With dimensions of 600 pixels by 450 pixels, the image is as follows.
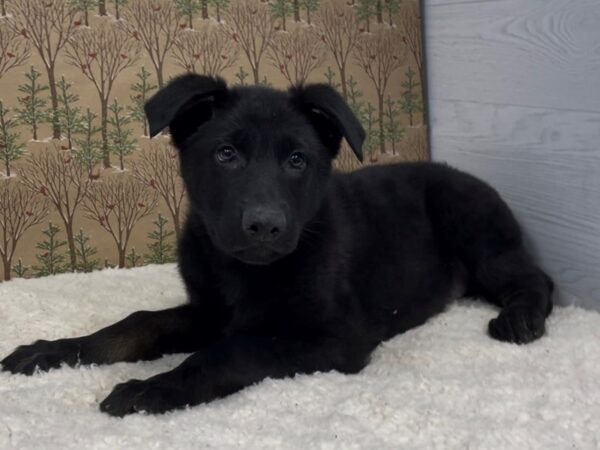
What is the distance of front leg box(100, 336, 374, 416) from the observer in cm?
174

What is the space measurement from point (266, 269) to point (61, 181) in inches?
61.1

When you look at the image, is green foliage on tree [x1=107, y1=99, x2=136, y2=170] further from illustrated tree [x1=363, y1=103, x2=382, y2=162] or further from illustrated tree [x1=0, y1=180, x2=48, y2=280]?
illustrated tree [x1=363, y1=103, x2=382, y2=162]

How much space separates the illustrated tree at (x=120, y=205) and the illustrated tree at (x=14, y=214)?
22 cm

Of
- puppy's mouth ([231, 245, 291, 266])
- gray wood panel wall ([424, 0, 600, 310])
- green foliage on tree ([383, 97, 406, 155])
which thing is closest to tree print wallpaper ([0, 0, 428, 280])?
green foliage on tree ([383, 97, 406, 155])

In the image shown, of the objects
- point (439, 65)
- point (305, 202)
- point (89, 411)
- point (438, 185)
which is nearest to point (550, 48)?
point (438, 185)

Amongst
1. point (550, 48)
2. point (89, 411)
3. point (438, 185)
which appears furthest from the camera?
point (438, 185)

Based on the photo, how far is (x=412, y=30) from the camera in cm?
375

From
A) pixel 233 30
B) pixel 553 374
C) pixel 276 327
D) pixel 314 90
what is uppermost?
pixel 233 30

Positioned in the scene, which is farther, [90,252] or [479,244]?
[90,252]

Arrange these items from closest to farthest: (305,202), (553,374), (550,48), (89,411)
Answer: (89,411) → (553,374) → (305,202) → (550,48)

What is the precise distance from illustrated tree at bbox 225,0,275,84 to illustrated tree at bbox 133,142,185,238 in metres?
0.60

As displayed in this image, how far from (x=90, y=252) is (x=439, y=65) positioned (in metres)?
1.98

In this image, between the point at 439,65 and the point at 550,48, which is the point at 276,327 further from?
the point at 439,65

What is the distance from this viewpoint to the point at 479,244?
280 centimetres
